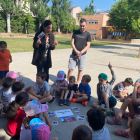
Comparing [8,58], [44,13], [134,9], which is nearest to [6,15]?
[44,13]

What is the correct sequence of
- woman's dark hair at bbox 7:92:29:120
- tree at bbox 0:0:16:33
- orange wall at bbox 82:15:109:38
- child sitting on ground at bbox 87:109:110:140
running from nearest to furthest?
child sitting on ground at bbox 87:109:110:140 < woman's dark hair at bbox 7:92:29:120 < tree at bbox 0:0:16:33 < orange wall at bbox 82:15:109:38

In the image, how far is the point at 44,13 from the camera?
41.7 m

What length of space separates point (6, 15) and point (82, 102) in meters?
37.9

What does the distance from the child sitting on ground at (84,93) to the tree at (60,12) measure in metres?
45.0

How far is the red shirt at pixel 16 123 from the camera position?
8.36ft

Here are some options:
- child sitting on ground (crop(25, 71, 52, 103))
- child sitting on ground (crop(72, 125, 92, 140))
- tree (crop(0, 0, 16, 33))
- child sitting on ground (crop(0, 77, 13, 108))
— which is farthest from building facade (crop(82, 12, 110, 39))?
child sitting on ground (crop(72, 125, 92, 140))

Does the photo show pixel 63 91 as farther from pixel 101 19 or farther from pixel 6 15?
pixel 101 19

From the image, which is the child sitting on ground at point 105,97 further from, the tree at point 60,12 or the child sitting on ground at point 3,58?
the tree at point 60,12

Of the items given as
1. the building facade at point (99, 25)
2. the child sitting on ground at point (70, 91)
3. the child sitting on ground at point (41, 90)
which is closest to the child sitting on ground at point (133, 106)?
the child sitting on ground at point (70, 91)

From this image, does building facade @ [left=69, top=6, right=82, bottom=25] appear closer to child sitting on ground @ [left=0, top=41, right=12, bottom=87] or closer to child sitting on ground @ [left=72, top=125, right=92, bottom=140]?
child sitting on ground @ [left=0, top=41, right=12, bottom=87]

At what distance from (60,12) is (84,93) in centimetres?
4668

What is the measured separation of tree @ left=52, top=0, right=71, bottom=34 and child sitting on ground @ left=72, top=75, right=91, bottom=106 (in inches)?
1772

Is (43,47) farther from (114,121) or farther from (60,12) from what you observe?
(60,12)

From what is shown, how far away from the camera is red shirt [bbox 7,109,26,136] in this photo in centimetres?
255
